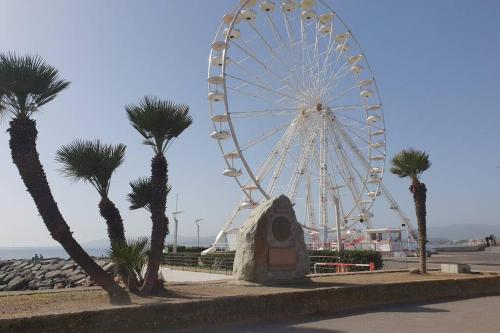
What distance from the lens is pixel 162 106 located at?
35.6 feet

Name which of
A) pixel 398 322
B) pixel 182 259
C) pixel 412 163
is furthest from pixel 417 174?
pixel 182 259

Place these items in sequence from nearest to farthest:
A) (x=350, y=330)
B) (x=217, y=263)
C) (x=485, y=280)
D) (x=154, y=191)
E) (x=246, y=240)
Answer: (x=350, y=330) → (x=154, y=191) → (x=246, y=240) → (x=485, y=280) → (x=217, y=263)

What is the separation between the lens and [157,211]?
10.7 meters

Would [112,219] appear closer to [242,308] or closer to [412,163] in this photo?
[242,308]

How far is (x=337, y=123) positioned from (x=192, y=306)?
2778 centimetres

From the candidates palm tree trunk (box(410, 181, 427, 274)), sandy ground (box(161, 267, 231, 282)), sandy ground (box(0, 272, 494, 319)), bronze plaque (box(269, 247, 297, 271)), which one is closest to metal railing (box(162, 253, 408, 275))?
sandy ground (box(161, 267, 231, 282))

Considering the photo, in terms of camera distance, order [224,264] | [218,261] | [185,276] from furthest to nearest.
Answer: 1. [218,261]
2. [224,264]
3. [185,276]

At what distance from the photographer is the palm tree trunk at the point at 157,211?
34.2ft

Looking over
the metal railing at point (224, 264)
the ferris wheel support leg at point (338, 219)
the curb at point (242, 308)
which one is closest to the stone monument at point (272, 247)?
the curb at point (242, 308)

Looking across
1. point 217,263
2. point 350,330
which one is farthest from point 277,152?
point 350,330

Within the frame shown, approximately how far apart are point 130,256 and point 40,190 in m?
2.17

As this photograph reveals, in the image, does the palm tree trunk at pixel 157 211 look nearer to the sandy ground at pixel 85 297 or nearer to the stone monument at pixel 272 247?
the sandy ground at pixel 85 297

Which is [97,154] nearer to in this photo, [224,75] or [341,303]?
[341,303]

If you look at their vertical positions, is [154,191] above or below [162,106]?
below
